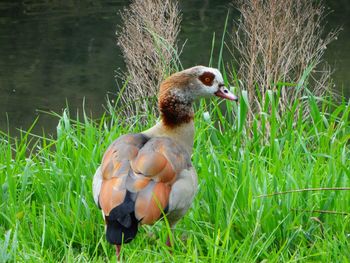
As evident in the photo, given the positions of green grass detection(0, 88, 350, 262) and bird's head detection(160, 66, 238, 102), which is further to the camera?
bird's head detection(160, 66, 238, 102)

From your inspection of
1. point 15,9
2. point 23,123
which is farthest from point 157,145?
point 15,9

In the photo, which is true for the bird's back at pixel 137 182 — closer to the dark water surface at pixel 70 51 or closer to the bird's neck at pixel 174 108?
the bird's neck at pixel 174 108

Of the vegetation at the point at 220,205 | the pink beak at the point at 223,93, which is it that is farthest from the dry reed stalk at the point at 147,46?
the pink beak at the point at 223,93

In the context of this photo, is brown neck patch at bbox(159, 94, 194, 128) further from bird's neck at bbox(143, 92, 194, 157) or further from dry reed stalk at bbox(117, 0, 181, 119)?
dry reed stalk at bbox(117, 0, 181, 119)

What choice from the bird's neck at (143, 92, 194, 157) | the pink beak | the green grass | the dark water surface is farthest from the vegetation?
the dark water surface

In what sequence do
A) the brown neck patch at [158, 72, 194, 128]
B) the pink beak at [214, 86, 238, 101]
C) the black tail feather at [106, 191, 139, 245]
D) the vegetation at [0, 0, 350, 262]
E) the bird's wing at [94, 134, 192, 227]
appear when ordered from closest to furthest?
the black tail feather at [106, 191, 139, 245] → the bird's wing at [94, 134, 192, 227] → the vegetation at [0, 0, 350, 262] → the brown neck patch at [158, 72, 194, 128] → the pink beak at [214, 86, 238, 101]

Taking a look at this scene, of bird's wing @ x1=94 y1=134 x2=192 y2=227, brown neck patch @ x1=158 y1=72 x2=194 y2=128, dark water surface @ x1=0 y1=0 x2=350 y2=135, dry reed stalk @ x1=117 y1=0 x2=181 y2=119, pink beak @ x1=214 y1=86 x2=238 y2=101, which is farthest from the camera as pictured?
dark water surface @ x1=0 y1=0 x2=350 y2=135

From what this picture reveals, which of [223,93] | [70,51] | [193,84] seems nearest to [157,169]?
[193,84]

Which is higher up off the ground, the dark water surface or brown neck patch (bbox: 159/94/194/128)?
brown neck patch (bbox: 159/94/194/128)

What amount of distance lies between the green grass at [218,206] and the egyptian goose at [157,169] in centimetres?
A: 18

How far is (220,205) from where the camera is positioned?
15.7 feet

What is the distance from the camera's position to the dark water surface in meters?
11.8

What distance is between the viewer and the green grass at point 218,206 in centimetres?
448

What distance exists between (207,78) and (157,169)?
80 cm
